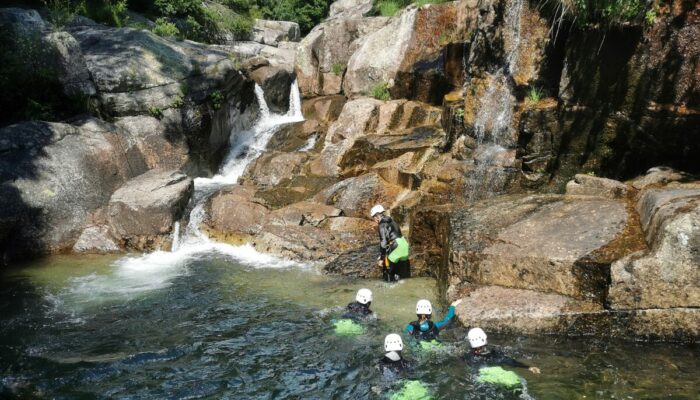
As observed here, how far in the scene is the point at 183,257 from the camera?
42.4 ft

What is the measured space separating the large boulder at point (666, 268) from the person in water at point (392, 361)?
130 inches

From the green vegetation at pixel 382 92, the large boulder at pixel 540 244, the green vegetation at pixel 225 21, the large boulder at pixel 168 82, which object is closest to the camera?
the large boulder at pixel 540 244

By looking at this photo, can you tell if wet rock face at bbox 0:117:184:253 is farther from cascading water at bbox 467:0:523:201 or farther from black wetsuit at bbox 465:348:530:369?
black wetsuit at bbox 465:348:530:369

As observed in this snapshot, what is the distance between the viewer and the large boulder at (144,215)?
44.2 feet

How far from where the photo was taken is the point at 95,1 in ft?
73.4

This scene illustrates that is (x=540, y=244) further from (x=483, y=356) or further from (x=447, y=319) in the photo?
(x=483, y=356)

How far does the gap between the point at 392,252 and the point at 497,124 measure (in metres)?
5.03

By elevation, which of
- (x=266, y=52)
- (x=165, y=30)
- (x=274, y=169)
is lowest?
(x=274, y=169)

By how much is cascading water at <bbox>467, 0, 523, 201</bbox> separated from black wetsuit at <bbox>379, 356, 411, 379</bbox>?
247 inches

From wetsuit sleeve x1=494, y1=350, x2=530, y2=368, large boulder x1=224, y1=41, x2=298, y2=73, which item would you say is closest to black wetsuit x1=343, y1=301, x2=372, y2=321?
wetsuit sleeve x1=494, y1=350, x2=530, y2=368

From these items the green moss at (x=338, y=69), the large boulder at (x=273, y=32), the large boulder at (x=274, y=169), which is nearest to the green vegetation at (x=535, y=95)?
the large boulder at (x=274, y=169)

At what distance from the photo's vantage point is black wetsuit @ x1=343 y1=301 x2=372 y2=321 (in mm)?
8578

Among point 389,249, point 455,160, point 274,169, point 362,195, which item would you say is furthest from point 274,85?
point 389,249

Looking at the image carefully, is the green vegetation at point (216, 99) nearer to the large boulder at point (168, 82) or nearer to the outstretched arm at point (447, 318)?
the large boulder at point (168, 82)
